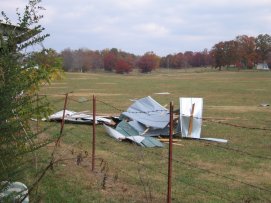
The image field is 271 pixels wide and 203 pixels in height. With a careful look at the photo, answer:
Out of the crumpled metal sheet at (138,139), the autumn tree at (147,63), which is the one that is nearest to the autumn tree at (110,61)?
the autumn tree at (147,63)

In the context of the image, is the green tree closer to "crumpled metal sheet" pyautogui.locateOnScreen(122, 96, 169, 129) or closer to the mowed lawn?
the mowed lawn

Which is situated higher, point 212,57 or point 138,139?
point 212,57

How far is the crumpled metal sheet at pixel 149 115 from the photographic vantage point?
14.0 meters

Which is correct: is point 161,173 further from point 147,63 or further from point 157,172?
point 147,63

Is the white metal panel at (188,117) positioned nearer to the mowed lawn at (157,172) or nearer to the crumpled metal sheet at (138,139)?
the mowed lawn at (157,172)

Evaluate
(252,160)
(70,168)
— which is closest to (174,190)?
(70,168)

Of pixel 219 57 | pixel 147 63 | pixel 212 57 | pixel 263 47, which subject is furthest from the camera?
pixel 147 63

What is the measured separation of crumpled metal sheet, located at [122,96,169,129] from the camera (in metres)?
14.0

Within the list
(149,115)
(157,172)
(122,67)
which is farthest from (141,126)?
(122,67)

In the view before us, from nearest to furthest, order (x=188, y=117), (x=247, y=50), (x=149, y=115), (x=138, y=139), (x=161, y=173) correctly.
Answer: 1. (x=161, y=173)
2. (x=138, y=139)
3. (x=188, y=117)
4. (x=149, y=115)
5. (x=247, y=50)

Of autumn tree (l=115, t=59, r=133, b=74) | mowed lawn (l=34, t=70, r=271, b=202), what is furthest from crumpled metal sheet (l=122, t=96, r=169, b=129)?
autumn tree (l=115, t=59, r=133, b=74)

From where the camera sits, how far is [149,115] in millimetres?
14719

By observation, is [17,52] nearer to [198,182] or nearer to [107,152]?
[198,182]

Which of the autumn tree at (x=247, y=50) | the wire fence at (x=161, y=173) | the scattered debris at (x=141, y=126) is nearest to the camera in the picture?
the wire fence at (x=161, y=173)
